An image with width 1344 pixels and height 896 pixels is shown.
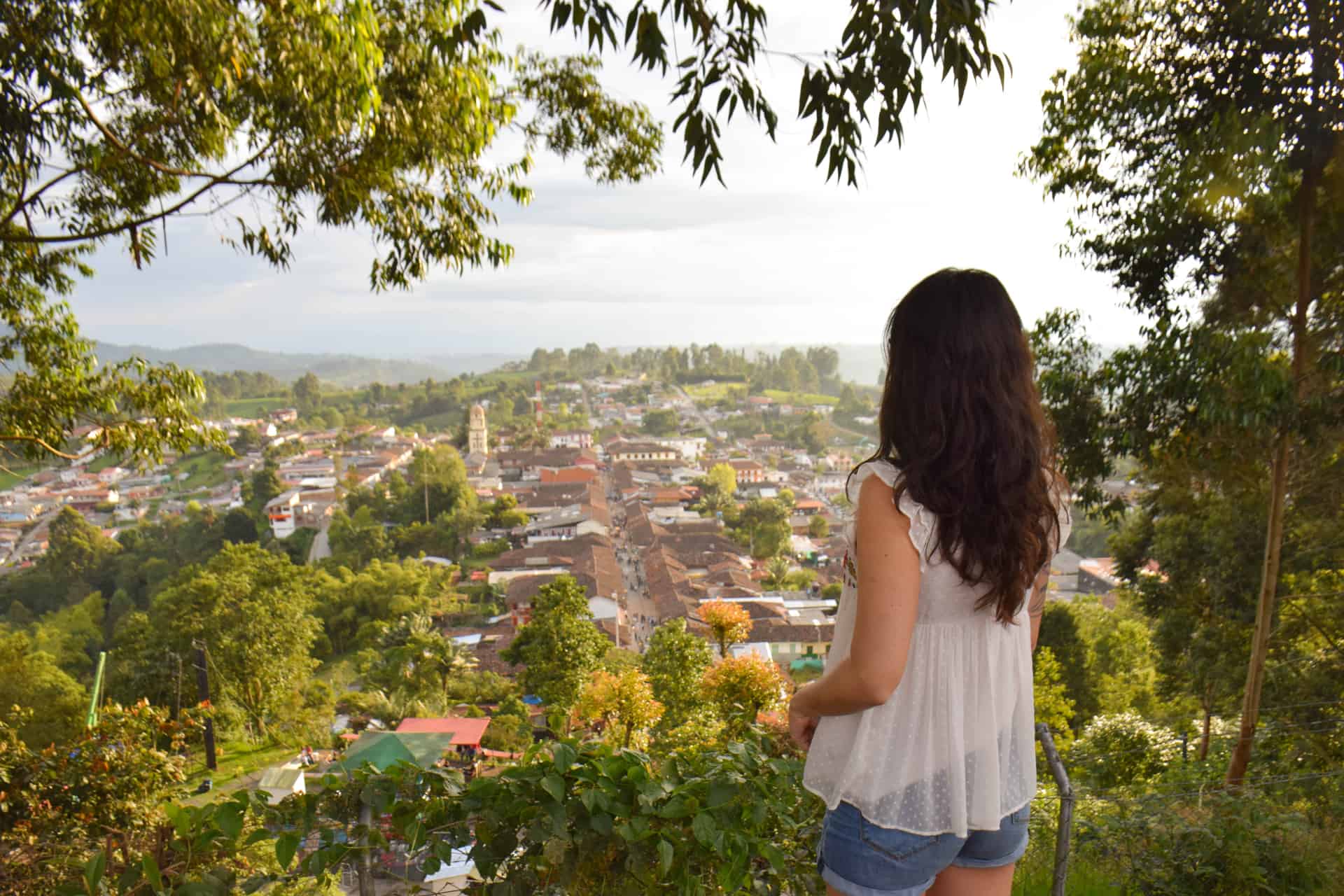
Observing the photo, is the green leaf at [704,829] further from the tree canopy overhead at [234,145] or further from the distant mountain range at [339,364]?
the distant mountain range at [339,364]

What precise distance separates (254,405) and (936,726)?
4843 centimetres

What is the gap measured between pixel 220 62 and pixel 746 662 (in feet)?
13.3

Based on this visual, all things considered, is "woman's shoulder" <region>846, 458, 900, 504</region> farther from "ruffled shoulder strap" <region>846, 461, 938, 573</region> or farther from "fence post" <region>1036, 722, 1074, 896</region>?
"fence post" <region>1036, 722, 1074, 896</region>

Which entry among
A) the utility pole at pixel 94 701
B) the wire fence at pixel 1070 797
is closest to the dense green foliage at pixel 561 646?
the utility pole at pixel 94 701

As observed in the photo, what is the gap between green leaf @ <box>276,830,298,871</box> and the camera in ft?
3.13

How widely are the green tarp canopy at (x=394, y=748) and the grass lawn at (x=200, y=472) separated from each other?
2842 centimetres

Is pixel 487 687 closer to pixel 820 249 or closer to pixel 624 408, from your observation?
pixel 820 249

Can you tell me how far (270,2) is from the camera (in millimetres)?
2160

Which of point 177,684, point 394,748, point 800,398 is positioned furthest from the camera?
point 800,398

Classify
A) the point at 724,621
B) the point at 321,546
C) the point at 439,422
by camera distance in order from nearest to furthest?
the point at 724,621
the point at 321,546
the point at 439,422

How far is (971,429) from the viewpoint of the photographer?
0.70m

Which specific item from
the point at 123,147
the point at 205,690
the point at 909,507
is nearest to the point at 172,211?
the point at 123,147

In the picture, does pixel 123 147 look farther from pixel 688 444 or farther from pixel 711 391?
pixel 711 391

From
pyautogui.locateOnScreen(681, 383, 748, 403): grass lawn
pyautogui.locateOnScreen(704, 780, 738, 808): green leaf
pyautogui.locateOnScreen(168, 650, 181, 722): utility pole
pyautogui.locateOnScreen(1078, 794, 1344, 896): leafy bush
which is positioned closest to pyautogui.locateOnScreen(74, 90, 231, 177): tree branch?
pyautogui.locateOnScreen(704, 780, 738, 808): green leaf
